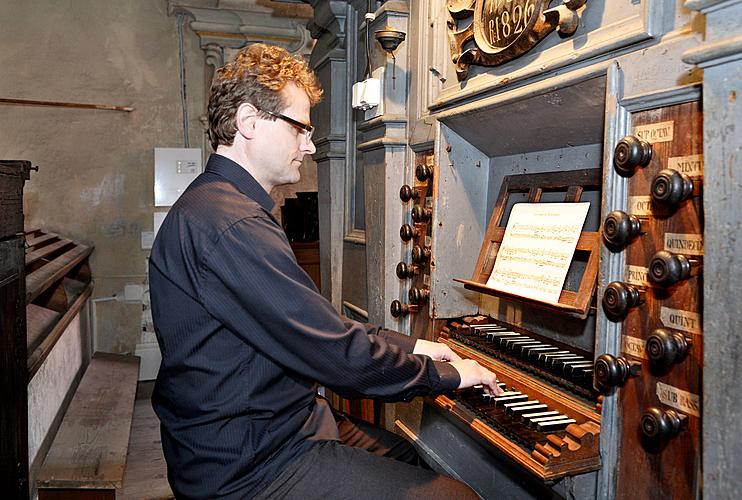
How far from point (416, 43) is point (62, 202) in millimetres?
4107

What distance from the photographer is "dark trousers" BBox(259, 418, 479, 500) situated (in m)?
1.69

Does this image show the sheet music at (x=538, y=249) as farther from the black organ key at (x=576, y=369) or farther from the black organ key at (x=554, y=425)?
the black organ key at (x=554, y=425)

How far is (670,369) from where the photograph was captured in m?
1.56

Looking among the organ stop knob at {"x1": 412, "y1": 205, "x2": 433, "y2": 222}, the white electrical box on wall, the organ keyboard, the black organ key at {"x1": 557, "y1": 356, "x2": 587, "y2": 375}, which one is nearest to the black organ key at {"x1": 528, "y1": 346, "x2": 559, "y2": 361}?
the organ keyboard

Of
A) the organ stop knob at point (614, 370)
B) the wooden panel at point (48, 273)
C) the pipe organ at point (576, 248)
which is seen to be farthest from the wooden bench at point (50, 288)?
the organ stop knob at point (614, 370)

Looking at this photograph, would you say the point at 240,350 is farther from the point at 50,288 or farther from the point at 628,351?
the point at 50,288

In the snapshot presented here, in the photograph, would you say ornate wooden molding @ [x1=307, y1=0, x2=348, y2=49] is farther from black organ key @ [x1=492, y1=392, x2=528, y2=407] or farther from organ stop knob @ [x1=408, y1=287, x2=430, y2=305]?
black organ key @ [x1=492, y1=392, x2=528, y2=407]

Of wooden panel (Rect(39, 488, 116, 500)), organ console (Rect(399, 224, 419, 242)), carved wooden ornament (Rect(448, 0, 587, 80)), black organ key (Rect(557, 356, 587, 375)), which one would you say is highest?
carved wooden ornament (Rect(448, 0, 587, 80))

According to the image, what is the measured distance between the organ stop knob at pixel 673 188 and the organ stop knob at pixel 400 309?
5.55 ft

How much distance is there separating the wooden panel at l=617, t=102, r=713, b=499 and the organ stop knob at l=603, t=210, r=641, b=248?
0.04 m

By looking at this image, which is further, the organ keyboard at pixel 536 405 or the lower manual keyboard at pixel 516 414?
the lower manual keyboard at pixel 516 414

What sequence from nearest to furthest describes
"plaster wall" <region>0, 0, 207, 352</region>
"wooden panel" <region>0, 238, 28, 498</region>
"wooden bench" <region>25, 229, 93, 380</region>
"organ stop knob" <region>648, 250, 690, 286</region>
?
1. "organ stop knob" <region>648, 250, 690, 286</region>
2. "wooden panel" <region>0, 238, 28, 498</region>
3. "wooden bench" <region>25, 229, 93, 380</region>
4. "plaster wall" <region>0, 0, 207, 352</region>

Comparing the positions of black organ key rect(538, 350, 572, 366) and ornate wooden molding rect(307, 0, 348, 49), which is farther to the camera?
ornate wooden molding rect(307, 0, 348, 49)

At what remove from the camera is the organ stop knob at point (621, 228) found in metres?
1.63
